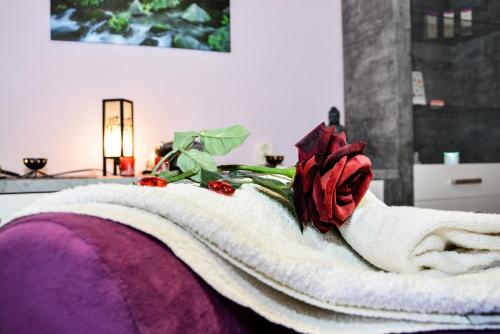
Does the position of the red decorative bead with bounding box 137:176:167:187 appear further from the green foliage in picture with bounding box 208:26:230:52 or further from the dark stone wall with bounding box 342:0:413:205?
the green foliage in picture with bounding box 208:26:230:52

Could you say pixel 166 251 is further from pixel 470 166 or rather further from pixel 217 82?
pixel 470 166

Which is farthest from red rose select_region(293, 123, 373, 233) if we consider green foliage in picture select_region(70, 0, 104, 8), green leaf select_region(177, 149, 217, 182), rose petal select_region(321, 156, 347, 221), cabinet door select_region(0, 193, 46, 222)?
green foliage in picture select_region(70, 0, 104, 8)

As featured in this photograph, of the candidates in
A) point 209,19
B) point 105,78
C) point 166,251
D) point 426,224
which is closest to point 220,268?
point 166,251

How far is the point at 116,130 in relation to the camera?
1754 millimetres

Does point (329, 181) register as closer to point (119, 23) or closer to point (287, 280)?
point (287, 280)

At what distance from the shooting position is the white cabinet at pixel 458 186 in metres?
2.07

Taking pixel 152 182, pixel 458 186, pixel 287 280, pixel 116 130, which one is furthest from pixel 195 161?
pixel 458 186

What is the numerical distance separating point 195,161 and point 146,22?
1730mm

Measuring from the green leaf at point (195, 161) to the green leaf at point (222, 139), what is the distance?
25mm

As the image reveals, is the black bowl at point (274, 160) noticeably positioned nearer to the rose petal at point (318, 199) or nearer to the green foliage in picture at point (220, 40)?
the green foliage in picture at point (220, 40)

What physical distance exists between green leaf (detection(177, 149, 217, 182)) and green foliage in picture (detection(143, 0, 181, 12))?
173 centimetres

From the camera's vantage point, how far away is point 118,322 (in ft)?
0.72

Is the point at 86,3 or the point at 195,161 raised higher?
the point at 86,3

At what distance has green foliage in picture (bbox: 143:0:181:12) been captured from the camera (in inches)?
80.3
